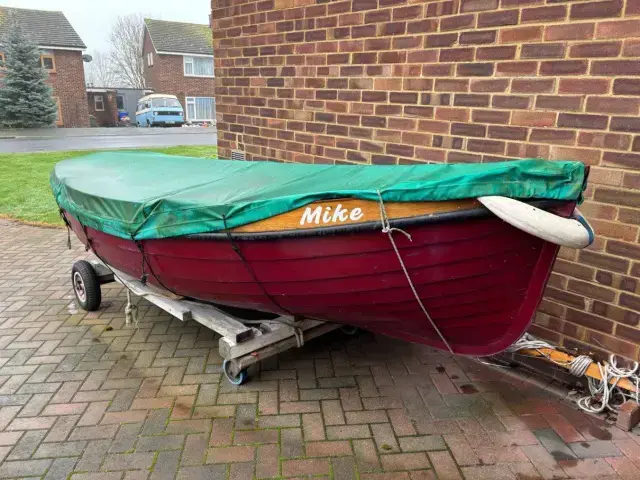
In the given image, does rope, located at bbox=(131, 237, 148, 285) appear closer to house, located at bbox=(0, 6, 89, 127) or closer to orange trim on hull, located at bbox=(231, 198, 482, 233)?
orange trim on hull, located at bbox=(231, 198, 482, 233)

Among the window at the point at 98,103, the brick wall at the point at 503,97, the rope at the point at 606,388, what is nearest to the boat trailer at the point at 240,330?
the brick wall at the point at 503,97

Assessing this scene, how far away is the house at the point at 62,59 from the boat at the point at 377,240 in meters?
35.3

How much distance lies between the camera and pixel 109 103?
39.3m

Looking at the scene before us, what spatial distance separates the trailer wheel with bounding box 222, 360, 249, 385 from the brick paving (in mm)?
49

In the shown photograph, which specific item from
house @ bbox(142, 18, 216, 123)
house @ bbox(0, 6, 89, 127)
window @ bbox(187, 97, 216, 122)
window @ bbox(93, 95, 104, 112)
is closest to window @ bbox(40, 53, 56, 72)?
house @ bbox(0, 6, 89, 127)

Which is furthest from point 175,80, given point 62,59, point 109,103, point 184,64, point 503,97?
point 503,97

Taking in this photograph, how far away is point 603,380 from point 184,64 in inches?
1670

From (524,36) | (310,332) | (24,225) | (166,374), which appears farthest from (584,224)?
(24,225)

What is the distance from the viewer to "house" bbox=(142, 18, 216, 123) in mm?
39875

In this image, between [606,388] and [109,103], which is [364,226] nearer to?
[606,388]

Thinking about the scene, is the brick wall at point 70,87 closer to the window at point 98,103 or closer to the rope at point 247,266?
the window at point 98,103

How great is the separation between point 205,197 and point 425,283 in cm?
145

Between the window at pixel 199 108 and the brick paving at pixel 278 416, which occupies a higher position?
the window at pixel 199 108

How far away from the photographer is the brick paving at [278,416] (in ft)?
8.41
